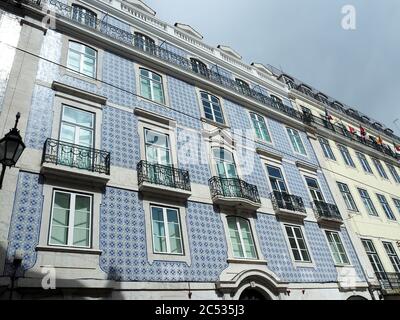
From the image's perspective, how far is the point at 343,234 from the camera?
14484 millimetres

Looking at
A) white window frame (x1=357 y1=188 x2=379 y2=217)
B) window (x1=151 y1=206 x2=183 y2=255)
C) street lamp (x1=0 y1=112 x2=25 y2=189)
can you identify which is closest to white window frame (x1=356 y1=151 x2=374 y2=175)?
white window frame (x1=357 y1=188 x2=379 y2=217)

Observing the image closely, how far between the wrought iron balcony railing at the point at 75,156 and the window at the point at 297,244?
756 cm

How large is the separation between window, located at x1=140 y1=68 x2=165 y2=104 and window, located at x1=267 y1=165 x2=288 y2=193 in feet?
18.4

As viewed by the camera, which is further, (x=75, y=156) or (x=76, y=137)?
(x=76, y=137)

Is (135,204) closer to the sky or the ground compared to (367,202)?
closer to the ground

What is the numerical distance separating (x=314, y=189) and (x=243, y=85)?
21.0 feet

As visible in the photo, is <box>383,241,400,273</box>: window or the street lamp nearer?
the street lamp

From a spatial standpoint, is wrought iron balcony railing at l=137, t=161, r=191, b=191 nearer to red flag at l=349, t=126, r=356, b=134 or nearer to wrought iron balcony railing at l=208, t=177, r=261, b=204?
wrought iron balcony railing at l=208, t=177, r=261, b=204

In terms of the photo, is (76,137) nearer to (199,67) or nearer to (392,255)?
(199,67)

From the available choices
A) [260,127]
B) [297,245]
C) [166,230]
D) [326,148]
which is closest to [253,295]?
[297,245]

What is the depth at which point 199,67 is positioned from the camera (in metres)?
15.3

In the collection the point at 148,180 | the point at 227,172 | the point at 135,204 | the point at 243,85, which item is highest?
the point at 243,85

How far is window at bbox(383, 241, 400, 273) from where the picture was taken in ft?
52.5

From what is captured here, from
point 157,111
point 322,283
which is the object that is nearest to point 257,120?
point 157,111
